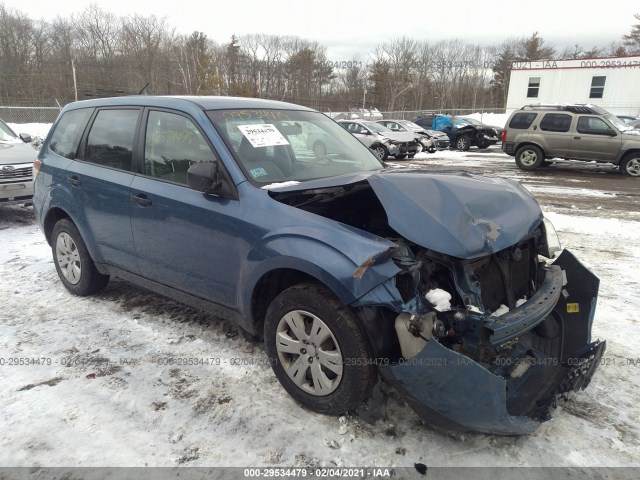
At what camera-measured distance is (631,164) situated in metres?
13.1

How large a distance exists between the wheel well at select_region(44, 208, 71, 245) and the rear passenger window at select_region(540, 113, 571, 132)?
14255 mm

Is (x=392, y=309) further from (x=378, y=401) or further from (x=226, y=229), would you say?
(x=226, y=229)

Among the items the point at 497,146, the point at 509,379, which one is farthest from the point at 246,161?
the point at 497,146

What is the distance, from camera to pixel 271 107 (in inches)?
151

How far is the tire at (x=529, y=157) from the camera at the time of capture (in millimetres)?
14672

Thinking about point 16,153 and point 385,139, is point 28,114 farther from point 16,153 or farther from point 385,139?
point 16,153

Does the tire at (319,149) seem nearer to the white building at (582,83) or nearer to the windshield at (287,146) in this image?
the windshield at (287,146)

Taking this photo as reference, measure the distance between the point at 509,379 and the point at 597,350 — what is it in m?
0.58

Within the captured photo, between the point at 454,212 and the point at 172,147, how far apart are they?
2.16 m

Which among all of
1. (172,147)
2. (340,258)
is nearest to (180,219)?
(172,147)

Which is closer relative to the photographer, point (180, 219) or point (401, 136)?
point (180, 219)

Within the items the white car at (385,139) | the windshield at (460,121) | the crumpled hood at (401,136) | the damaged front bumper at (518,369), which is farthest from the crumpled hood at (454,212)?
the windshield at (460,121)

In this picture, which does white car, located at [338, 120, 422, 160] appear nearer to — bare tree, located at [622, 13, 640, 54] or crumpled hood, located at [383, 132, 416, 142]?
crumpled hood, located at [383, 132, 416, 142]

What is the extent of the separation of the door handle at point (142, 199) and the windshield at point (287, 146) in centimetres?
81
